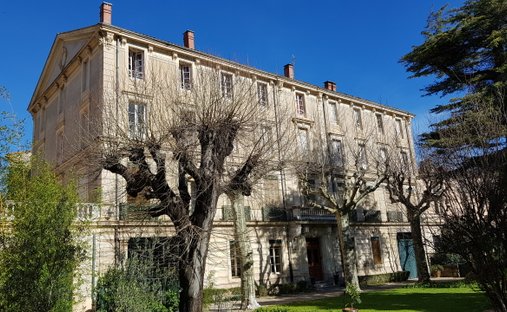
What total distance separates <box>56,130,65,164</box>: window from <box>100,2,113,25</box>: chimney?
22.0 feet

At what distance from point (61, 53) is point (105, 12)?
5717 millimetres

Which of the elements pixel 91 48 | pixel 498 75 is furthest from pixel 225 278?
pixel 498 75

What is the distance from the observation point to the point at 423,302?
51.6ft

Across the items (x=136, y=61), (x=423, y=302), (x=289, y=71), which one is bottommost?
(x=423, y=302)

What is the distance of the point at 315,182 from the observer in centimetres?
2759

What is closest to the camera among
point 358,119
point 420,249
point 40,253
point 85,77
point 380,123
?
point 40,253

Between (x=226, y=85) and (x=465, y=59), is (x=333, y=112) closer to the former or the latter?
(x=465, y=59)

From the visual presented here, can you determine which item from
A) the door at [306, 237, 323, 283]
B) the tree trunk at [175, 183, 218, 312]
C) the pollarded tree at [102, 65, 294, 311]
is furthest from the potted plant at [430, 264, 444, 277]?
the tree trunk at [175, 183, 218, 312]

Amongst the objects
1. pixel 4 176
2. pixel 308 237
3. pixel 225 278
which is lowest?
pixel 225 278

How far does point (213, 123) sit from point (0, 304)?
20.6 ft

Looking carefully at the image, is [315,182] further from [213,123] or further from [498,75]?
[213,123]

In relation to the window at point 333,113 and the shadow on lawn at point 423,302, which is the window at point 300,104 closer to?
the window at point 333,113

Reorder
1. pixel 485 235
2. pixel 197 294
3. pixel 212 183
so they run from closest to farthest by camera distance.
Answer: pixel 485 235
pixel 197 294
pixel 212 183

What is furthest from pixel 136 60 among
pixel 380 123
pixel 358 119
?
pixel 380 123
